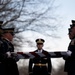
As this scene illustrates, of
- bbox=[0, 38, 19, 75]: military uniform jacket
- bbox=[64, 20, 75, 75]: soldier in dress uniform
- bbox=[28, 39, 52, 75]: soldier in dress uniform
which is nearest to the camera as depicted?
bbox=[64, 20, 75, 75]: soldier in dress uniform

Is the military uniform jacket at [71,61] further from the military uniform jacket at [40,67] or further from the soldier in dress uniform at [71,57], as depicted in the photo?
the military uniform jacket at [40,67]

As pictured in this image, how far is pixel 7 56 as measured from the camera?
8.64 meters

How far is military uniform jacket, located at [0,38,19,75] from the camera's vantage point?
8.59m

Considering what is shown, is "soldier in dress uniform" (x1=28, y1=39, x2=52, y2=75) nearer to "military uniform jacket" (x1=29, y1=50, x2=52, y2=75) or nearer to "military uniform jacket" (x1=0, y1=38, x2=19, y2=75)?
"military uniform jacket" (x1=29, y1=50, x2=52, y2=75)

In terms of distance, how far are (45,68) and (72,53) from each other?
2.91m

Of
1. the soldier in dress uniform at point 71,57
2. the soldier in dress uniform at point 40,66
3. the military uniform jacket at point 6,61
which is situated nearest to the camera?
the soldier in dress uniform at point 71,57

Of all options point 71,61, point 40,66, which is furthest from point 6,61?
point 40,66

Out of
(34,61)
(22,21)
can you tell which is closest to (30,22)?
(22,21)

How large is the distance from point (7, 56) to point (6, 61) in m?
0.29

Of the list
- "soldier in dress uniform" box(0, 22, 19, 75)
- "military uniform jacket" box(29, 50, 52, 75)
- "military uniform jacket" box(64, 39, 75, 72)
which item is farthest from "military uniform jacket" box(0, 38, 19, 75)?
"military uniform jacket" box(29, 50, 52, 75)

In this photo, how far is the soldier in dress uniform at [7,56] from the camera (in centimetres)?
860

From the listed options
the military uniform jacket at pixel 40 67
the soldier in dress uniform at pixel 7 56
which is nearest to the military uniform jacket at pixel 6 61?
the soldier in dress uniform at pixel 7 56

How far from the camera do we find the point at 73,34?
8273 mm

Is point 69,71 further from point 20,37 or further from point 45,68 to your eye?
point 20,37
